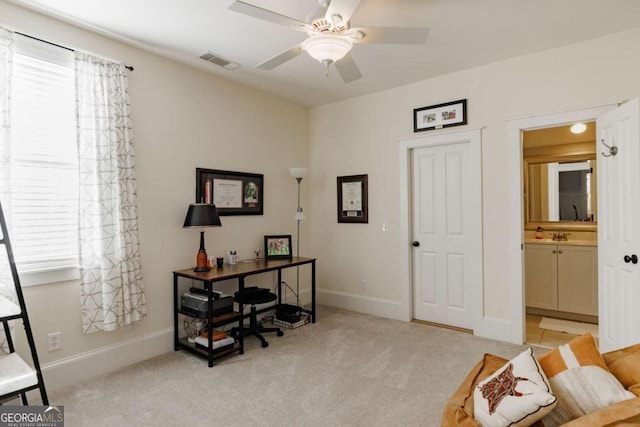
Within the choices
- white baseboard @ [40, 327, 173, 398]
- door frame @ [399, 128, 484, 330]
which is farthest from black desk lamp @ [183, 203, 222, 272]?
door frame @ [399, 128, 484, 330]

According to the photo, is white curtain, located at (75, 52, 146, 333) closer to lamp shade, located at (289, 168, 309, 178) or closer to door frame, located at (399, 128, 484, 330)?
lamp shade, located at (289, 168, 309, 178)

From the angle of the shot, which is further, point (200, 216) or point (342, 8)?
point (200, 216)

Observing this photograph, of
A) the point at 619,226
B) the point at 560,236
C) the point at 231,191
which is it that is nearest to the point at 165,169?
the point at 231,191

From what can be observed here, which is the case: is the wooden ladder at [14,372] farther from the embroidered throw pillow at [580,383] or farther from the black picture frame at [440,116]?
the black picture frame at [440,116]

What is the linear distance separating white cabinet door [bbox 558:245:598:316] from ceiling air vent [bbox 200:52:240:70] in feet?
13.6

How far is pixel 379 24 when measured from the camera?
2.72 metres

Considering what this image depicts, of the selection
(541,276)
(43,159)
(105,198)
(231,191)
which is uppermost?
(43,159)

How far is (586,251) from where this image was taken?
4.07 meters

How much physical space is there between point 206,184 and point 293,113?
1696 mm

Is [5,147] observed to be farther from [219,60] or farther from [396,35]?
[396,35]

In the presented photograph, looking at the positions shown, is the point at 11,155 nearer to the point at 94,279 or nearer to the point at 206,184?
the point at 94,279

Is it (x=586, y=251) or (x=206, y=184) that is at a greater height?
(x=206, y=184)

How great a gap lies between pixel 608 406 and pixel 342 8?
6.57 feet

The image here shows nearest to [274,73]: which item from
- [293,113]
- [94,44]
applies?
[293,113]
